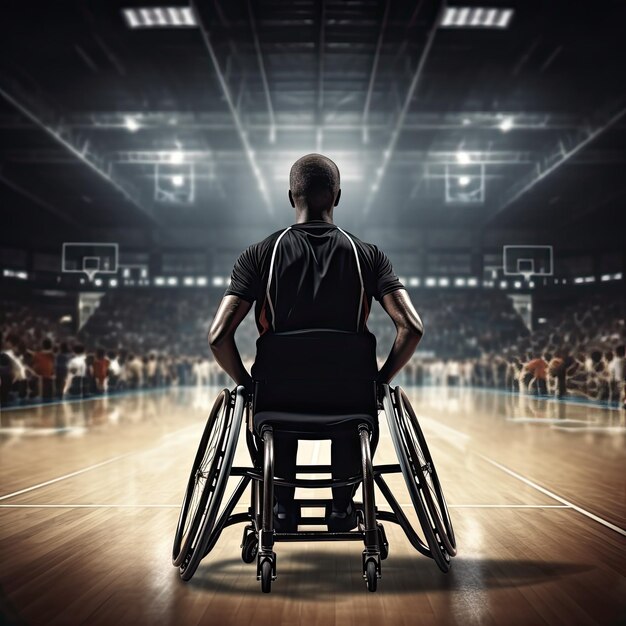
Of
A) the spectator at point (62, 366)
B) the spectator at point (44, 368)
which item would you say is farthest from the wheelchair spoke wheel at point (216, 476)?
the spectator at point (62, 366)

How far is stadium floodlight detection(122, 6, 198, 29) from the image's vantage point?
34.6 ft

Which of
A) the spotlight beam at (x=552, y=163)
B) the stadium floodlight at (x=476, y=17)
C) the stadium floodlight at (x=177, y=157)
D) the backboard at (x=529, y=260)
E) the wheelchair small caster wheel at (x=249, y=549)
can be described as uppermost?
the stadium floodlight at (x=476, y=17)

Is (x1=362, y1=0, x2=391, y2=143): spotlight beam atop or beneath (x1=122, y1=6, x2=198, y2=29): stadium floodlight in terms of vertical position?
beneath

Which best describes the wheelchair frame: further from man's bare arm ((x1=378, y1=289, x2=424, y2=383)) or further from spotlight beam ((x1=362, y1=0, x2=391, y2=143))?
spotlight beam ((x1=362, y1=0, x2=391, y2=143))

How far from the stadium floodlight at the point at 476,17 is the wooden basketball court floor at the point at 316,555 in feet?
20.7

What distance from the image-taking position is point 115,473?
6.05 metres

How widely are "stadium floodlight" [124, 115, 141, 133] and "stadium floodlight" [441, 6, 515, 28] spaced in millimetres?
6745

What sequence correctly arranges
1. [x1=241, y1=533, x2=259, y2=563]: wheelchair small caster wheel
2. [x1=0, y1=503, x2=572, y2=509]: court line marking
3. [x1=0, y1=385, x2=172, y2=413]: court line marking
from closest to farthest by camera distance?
[x1=241, y1=533, x2=259, y2=563]: wheelchair small caster wheel → [x1=0, y1=503, x2=572, y2=509]: court line marking → [x1=0, y1=385, x2=172, y2=413]: court line marking

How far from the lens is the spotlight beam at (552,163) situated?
14.0 meters

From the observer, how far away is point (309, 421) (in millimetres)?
2488

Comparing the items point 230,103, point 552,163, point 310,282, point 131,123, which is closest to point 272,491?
point 310,282

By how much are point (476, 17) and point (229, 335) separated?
370 inches

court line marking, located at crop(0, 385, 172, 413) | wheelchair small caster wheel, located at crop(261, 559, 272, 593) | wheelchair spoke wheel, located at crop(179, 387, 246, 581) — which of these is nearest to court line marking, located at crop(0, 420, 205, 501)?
wheelchair spoke wheel, located at crop(179, 387, 246, 581)

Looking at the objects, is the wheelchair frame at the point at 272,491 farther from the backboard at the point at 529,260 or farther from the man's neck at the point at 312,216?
the backboard at the point at 529,260
